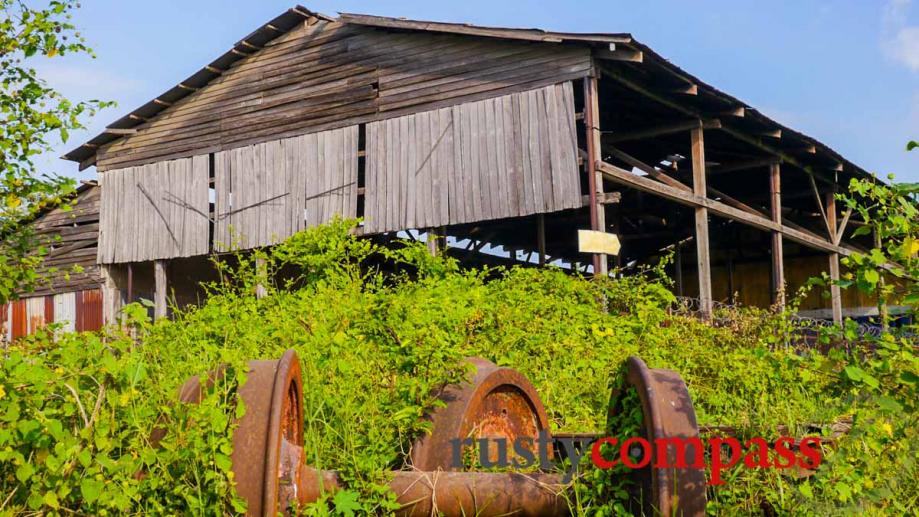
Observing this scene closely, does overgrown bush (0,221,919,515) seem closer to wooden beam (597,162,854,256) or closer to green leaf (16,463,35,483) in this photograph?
green leaf (16,463,35,483)

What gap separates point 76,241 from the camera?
67.4 ft

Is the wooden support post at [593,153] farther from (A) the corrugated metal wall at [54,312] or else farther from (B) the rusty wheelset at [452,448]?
(A) the corrugated metal wall at [54,312]

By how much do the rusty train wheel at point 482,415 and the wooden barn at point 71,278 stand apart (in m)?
16.4

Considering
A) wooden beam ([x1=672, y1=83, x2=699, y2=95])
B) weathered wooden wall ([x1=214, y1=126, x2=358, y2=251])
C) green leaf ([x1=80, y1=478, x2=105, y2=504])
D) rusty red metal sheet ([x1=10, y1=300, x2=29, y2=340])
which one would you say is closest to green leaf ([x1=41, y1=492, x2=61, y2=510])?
green leaf ([x1=80, y1=478, x2=105, y2=504])

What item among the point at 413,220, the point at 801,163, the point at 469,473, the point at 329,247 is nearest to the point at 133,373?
the point at 469,473

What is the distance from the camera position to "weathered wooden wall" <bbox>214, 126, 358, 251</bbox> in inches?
638

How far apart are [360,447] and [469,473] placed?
2.65ft

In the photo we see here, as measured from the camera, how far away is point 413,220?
15.3 meters

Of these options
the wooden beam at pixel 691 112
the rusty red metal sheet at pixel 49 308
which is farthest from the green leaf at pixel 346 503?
the rusty red metal sheet at pixel 49 308

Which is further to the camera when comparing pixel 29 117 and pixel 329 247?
pixel 329 247

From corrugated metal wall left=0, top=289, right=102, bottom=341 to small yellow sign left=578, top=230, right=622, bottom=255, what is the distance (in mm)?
11689

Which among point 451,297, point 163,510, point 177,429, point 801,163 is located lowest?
point 163,510

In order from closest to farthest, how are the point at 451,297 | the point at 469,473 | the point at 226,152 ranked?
the point at 469,473, the point at 451,297, the point at 226,152

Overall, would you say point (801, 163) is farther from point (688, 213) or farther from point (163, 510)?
point (163, 510)
